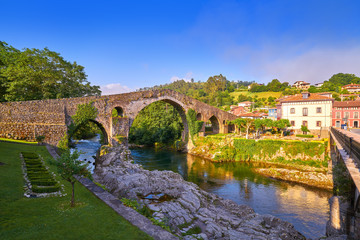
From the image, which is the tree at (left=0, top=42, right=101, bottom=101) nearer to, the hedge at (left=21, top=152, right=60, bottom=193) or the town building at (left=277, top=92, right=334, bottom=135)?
the hedge at (left=21, top=152, right=60, bottom=193)

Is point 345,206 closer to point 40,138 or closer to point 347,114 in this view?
point 40,138

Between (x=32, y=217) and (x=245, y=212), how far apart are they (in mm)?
10853

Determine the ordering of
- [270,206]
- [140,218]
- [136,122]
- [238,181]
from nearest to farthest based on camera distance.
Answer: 1. [140,218]
2. [270,206]
3. [238,181]
4. [136,122]

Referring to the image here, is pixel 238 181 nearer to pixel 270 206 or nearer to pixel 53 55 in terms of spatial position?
pixel 270 206

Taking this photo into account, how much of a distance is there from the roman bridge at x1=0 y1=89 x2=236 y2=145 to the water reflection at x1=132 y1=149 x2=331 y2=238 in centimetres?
707

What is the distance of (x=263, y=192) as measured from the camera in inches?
711

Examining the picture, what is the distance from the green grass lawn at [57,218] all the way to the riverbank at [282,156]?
19239 mm

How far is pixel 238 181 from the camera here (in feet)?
69.9

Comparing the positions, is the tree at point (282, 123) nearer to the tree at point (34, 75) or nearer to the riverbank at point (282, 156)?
the riverbank at point (282, 156)

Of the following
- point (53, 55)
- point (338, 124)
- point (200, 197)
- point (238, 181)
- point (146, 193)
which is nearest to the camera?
A: point (146, 193)

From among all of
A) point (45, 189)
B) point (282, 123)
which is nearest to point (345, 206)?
point (45, 189)

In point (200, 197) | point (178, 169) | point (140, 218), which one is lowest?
point (178, 169)

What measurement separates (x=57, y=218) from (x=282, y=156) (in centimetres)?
2715

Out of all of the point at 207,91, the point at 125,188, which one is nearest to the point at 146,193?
the point at 125,188
